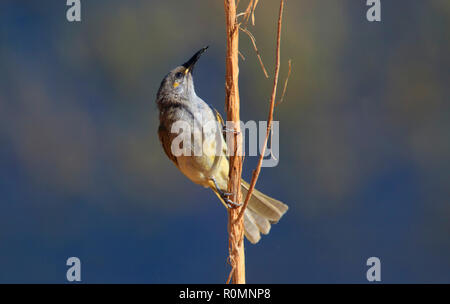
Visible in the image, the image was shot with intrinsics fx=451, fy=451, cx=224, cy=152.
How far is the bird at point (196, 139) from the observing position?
1368mm

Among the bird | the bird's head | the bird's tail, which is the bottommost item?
the bird's tail

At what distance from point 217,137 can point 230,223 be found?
475mm

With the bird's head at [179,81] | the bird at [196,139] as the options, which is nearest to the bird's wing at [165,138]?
the bird at [196,139]

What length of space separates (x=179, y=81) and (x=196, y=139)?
0.21 metres

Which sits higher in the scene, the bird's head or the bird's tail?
the bird's head

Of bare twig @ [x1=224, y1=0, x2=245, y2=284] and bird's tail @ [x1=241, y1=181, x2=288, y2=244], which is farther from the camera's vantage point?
bird's tail @ [x1=241, y1=181, x2=288, y2=244]

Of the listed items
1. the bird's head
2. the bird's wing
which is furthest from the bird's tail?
the bird's head

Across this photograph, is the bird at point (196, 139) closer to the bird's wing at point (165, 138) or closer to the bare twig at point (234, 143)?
the bird's wing at point (165, 138)

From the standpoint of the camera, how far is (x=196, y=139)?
4.46 ft

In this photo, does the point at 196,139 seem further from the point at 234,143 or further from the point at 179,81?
the point at 234,143

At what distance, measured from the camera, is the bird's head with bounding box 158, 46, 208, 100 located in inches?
56.1

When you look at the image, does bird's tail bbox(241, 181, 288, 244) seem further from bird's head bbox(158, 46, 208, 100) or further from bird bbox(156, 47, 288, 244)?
bird's head bbox(158, 46, 208, 100)
